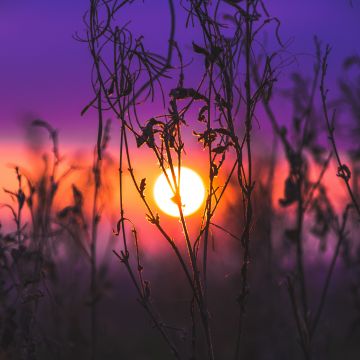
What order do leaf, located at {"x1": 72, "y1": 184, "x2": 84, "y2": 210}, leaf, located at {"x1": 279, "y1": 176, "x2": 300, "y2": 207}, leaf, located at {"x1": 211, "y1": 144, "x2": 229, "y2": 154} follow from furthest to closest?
leaf, located at {"x1": 72, "y1": 184, "x2": 84, "y2": 210} < leaf, located at {"x1": 279, "y1": 176, "x2": 300, "y2": 207} < leaf, located at {"x1": 211, "y1": 144, "x2": 229, "y2": 154}

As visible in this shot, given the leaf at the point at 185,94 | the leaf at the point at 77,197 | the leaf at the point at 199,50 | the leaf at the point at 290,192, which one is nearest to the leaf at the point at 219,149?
the leaf at the point at 185,94

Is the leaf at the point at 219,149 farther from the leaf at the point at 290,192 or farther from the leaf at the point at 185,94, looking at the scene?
the leaf at the point at 290,192

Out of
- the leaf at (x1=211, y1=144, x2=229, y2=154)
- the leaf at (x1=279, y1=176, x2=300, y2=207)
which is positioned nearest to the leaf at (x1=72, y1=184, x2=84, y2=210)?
the leaf at (x1=279, y1=176, x2=300, y2=207)

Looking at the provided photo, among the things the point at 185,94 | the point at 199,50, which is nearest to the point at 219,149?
the point at 185,94

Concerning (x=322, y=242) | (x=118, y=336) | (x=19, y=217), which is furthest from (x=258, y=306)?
(x=19, y=217)

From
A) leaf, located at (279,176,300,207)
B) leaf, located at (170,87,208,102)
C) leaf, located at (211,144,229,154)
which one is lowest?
leaf, located at (211,144,229,154)

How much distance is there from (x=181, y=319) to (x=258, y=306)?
2.73 metres

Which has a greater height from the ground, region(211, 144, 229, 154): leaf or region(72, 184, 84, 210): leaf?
region(72, 184, 84, 210): leaf

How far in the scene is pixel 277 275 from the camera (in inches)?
215

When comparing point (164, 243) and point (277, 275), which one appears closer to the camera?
point (277, 275)

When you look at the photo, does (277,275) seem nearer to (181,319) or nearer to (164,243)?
(164,243)

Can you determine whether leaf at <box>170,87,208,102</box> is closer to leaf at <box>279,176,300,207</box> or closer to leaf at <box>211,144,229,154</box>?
leaf at <box>211,144,229,154</box>

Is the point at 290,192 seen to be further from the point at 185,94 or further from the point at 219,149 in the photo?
the point at 185,94

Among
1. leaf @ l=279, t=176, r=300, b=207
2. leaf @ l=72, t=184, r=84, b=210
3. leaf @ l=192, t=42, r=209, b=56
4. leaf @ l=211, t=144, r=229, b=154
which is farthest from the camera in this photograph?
leaf @ l=72, t=184, r=84, b=210
